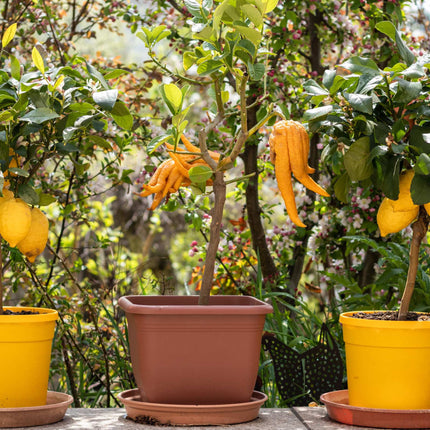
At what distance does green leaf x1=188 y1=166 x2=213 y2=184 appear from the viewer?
157cm

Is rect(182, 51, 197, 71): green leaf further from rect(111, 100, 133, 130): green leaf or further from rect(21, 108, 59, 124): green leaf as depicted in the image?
rect(21, 108, 59, 124): green leaf

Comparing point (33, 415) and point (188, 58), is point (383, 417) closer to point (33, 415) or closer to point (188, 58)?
point (33, 415)

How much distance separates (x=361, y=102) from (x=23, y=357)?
0.98m

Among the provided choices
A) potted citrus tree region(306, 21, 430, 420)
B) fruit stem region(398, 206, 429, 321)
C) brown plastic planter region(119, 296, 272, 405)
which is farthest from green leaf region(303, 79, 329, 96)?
brown plastic planter region(119, 296, 272, 405)

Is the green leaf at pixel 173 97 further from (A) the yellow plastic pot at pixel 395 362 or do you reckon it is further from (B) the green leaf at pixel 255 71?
(A) the yellow plastic pot at pixel 395 362

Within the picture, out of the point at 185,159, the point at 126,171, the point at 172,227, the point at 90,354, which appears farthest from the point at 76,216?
the point at 172,227

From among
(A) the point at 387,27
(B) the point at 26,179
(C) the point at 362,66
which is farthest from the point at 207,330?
(A) the point at 387,27

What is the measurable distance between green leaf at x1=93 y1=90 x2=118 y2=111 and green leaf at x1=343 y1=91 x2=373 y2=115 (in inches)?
20.1

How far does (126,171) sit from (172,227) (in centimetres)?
560

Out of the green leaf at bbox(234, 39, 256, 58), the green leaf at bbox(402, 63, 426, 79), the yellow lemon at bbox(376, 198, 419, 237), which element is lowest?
the yellow lemon at bbox(376, 198, 419, 237)

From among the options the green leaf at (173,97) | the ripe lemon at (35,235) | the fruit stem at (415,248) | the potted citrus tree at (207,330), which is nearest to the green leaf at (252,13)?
the potted citrus tree at (207,330)

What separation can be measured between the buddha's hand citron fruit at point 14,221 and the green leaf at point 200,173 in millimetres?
405

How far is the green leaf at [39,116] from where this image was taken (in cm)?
145

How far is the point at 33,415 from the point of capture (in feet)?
5.02
